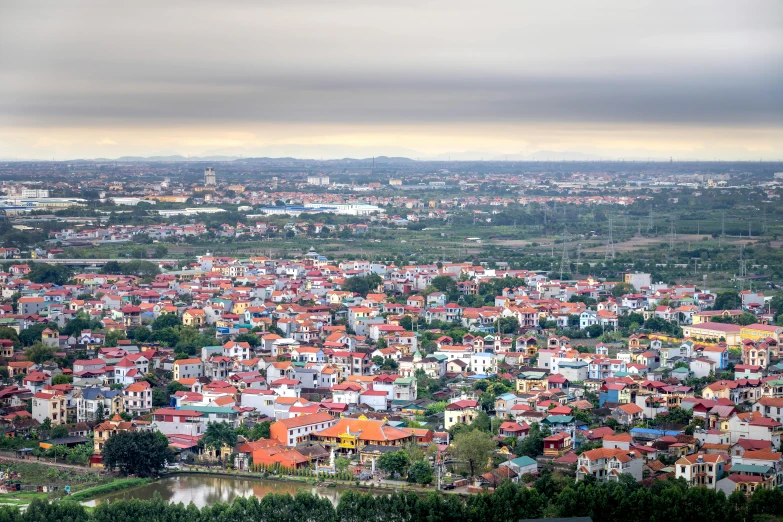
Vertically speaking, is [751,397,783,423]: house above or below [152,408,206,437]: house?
above

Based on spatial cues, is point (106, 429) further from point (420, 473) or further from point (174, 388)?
point (420, 473)

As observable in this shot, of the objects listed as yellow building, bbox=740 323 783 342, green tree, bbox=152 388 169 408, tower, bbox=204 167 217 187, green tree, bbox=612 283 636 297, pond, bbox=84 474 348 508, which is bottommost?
pond, bbox=84 474 348 508

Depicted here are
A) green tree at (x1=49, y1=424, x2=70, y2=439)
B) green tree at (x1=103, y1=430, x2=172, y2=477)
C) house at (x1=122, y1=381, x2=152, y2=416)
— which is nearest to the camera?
green tree at (x1=103, y1=430, x2=172, y2=477)

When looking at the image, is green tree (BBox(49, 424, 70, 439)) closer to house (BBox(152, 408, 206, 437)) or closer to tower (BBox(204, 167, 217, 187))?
house (BBox(152, 408, 206, 437))

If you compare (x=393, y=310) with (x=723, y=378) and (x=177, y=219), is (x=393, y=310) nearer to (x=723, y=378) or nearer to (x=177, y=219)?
(x=723, y=378)

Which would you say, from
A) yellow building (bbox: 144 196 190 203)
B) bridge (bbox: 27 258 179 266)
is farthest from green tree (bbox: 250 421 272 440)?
yellow building (bbox: 144 196 190 203)

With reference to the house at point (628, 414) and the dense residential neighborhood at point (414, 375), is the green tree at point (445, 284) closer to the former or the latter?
the dense residential neighborhood at point (414, 375)

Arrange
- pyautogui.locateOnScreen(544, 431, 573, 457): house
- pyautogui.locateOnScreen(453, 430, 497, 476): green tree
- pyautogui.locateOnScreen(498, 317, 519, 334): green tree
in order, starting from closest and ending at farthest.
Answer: pyautogui.locateOnScreen(453, 430, 497, 476): green tree, pyautogui.locateOnScreen(544, 431, 573, 457): house, pyautogui.locateOnScreen(498, 317, 519, 334): green tree

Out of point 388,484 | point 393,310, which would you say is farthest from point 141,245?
point 388,484
